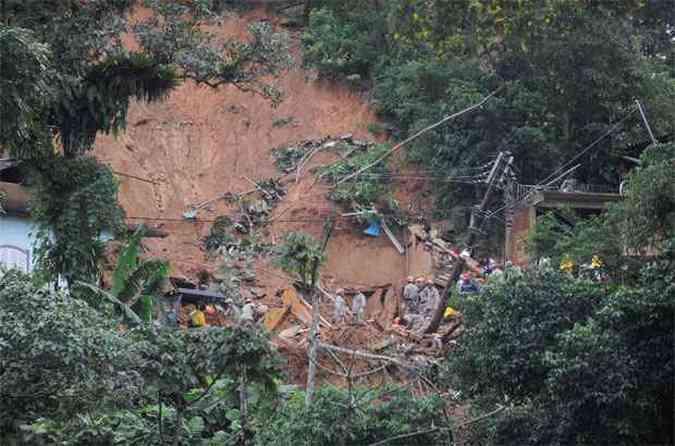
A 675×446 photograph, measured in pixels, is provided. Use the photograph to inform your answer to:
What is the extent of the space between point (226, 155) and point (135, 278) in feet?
62.5

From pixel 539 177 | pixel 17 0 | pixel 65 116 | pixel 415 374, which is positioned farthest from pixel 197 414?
pixel 539 177

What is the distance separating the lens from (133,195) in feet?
105

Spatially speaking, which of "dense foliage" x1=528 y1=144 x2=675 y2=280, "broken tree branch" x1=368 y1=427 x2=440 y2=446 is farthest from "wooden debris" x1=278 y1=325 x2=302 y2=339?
"broken tree branch" x1=368 y1=427 x2=440 y2=446

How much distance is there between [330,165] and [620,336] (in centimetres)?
2092

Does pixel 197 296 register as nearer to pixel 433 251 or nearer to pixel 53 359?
pixel 433 251

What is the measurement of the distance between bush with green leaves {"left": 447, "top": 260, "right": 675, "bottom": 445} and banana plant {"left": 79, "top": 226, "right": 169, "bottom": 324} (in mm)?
5421

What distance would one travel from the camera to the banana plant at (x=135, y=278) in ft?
53.0

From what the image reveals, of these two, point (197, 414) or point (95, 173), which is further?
point (95, 173)

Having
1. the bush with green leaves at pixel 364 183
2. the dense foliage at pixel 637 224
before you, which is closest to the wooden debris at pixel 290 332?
the dense foliage at pixel 637 224

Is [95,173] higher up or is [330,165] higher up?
[95,173]

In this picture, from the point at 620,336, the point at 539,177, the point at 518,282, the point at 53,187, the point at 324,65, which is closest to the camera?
the point at 620,336

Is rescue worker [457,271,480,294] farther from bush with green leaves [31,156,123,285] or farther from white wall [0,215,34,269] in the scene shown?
white wall [0,215,34,269]

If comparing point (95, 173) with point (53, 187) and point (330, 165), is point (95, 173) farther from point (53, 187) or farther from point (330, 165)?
point (330, 165)

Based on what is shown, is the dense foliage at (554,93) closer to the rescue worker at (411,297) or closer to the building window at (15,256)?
the rescue worker at (411,297)
